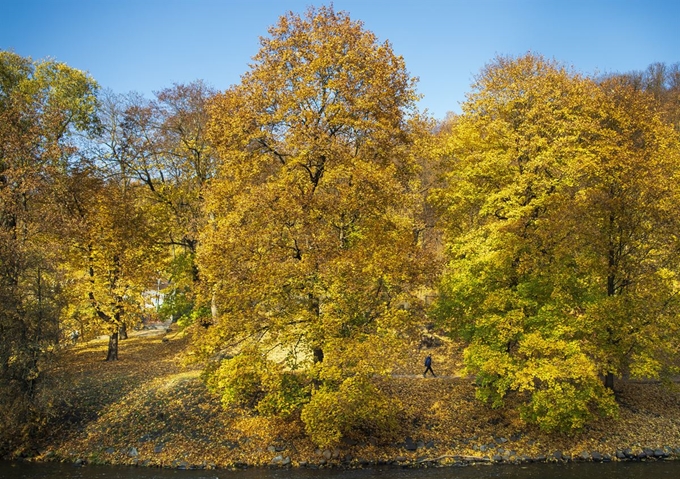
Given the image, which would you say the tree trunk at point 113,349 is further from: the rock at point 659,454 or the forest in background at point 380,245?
the rock at point 659,454

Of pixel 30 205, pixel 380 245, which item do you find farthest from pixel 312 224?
pixel 30 205

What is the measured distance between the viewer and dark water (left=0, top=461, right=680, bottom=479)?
720 inches

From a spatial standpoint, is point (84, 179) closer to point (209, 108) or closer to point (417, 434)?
point (209, 108)

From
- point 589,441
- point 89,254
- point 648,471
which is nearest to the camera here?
point 648,471

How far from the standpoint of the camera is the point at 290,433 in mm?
20594

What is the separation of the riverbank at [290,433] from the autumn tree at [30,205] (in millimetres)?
1465

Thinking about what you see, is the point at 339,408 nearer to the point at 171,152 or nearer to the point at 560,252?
→ the point at 560,252

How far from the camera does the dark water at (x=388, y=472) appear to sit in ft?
60.0

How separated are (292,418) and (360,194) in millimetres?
10327

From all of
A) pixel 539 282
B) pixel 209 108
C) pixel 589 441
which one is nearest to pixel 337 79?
pixel 209 108

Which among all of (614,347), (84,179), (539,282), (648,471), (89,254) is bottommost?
(648,471)

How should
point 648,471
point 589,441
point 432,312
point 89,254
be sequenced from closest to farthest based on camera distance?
point 648,471 → point 589,441 → point 432,312 → point 89,254

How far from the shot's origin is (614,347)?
2131 cm

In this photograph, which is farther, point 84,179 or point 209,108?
point 84,179
